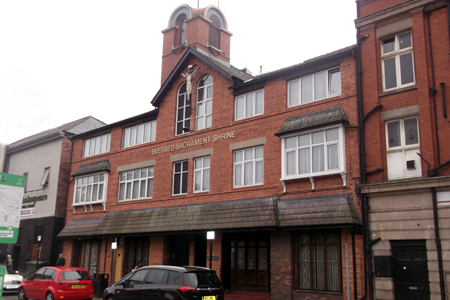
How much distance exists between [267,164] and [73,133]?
17429 mm

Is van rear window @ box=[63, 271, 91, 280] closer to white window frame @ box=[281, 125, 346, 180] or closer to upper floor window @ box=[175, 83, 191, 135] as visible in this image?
upper floor window @ box=[175, 83, 191, 135]

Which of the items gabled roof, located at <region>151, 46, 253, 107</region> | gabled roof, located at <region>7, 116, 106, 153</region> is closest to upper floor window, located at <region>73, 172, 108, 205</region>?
gabled roof, located at <region>7, 116, 106, 153</region>

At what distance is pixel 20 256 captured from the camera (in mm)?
31328

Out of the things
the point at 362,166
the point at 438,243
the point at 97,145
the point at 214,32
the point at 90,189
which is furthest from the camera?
the point at 214,32

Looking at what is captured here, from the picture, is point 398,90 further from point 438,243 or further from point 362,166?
point 438,243

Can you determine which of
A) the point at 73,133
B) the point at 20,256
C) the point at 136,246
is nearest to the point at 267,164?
the point at 136,246

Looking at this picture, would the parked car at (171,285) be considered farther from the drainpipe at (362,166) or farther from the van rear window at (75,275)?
the drainpipe at (362,166)

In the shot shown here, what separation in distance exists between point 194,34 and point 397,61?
16.9 m

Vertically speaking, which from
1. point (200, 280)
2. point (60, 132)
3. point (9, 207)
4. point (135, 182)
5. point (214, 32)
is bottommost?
point (200, 280)

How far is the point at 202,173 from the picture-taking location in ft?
72.4

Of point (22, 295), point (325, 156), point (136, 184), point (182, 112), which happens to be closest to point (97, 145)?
point (136, 184)

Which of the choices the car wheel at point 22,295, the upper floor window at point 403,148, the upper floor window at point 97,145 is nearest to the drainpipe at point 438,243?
the upper floor window at point 403,148

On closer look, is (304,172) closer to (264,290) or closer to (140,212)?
(264,290)

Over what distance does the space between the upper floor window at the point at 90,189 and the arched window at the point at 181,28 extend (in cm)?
1103
